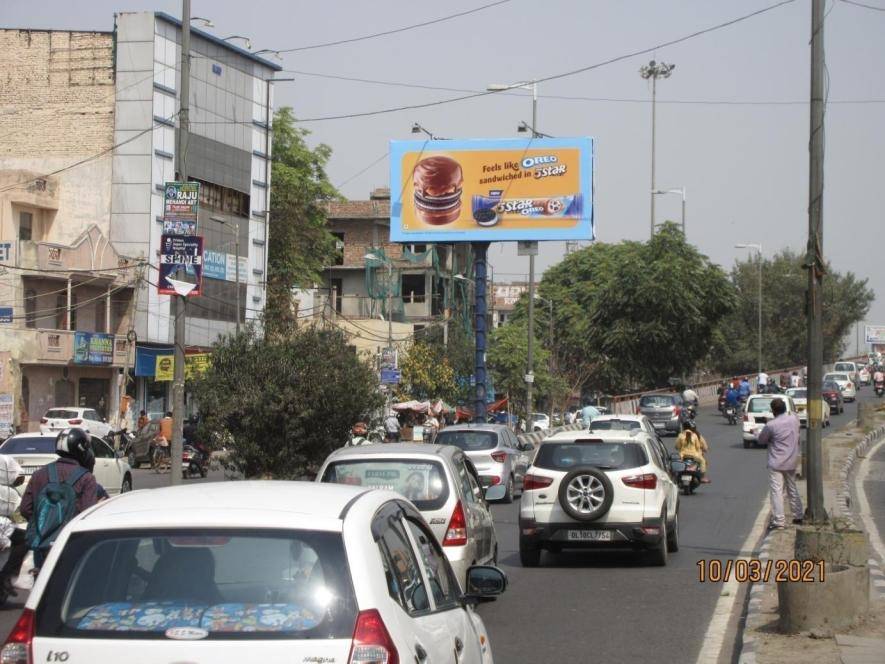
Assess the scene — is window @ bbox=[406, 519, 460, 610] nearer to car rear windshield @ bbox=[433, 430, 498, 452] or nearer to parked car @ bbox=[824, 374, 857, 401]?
car rear windshield @ bbox=[433, 430, 498, 452]

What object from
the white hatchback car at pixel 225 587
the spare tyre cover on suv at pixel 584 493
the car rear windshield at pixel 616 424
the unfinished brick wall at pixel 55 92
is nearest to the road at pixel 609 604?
the spare tyre cover on suv at pixel 584 493

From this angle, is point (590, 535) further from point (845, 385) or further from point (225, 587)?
point (845, 385)

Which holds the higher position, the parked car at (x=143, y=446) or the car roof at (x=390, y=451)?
the car roof at (x=390, y=451)

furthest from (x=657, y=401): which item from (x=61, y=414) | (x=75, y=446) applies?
(x=75, y=446)

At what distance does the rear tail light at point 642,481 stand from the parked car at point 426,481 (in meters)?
3.61

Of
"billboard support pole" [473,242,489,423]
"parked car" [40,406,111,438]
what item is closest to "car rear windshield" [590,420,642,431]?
"billboard support pole" [473,242,489,423]

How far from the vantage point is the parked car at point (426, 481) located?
37.9 ft

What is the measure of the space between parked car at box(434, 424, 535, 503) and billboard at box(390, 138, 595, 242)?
17713mm

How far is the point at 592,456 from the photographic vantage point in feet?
51.3

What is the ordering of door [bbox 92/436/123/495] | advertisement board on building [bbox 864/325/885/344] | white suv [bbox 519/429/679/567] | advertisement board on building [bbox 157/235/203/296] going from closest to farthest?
white suv [bbox 519/429/679/567] → advertisement board on building [bbox 157/235/203/296] → door [bbox 92/436/123/495] → advertisement board on building [bbox 864/325/885/344]

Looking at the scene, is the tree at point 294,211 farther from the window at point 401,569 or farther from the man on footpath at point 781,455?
the window at point 401,569

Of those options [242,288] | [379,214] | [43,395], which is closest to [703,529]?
[43,395]

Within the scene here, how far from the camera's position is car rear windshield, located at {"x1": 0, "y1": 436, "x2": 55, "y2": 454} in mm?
23594

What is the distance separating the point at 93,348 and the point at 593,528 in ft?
119
